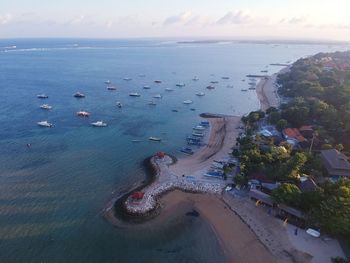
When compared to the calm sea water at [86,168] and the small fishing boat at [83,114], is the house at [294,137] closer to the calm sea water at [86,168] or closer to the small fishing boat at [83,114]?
the calm sea water at [86,168]

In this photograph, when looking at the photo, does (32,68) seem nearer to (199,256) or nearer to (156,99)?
(156,99)

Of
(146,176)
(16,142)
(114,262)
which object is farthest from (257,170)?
(16,142)

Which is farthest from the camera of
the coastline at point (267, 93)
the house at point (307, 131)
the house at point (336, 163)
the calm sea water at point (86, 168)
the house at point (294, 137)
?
the coastline at point (267, 93)

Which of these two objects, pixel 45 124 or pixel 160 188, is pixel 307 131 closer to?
pixel 160 188

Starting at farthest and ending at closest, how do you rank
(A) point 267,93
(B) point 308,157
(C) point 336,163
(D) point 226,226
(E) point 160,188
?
(A) point 267,93, (B) point 308,157, (C) point 336,163, (E) point 160,188, (D) point 226,226

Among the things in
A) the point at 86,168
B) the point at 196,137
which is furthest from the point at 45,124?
the point at 196,137

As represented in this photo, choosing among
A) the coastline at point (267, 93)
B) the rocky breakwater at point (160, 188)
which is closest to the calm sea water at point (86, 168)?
the rocky breakwater at point (160, 188)
